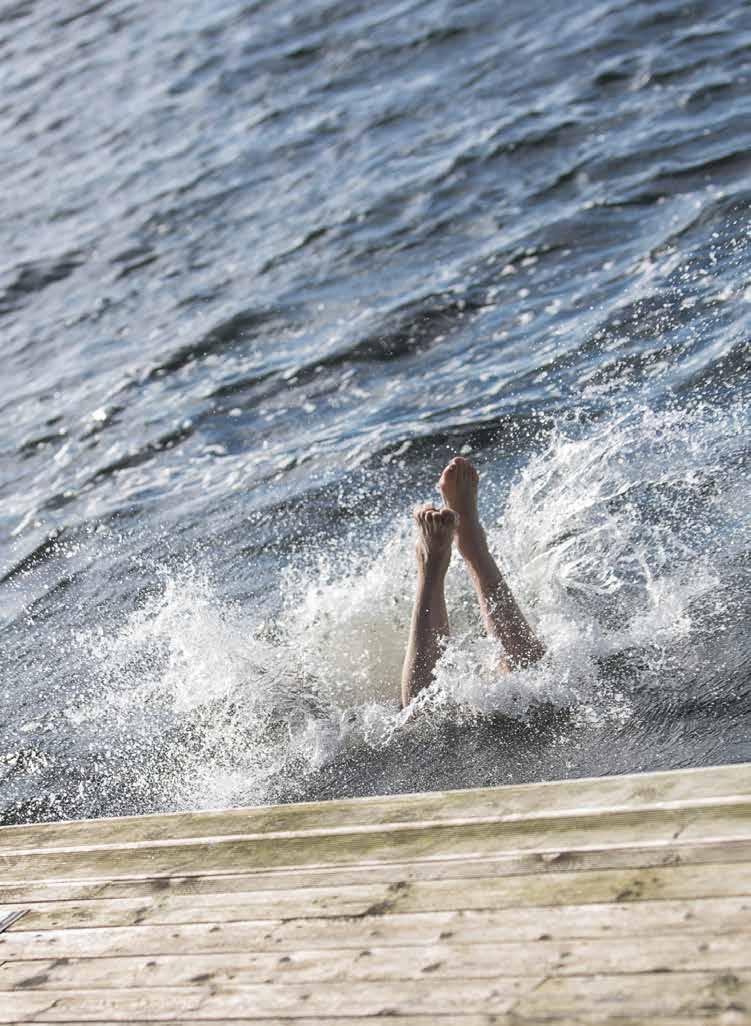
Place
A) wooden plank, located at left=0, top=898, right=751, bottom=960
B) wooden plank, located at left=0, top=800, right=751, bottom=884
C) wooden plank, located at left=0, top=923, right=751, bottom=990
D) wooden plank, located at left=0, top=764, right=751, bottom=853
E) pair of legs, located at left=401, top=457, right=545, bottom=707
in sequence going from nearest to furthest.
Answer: wooden plank, located at left=0, top=923, right=751, bottom=990, wooden plank, located at left=0, top=898, right=751, bottom=960, wooden plank, located at left=0, top=800, right=751, bottom=884, wooden plank, located at left=0, top=764, right=751, bottom=853, pair of legs, located at left=401, top=457, right=545, bottom=707

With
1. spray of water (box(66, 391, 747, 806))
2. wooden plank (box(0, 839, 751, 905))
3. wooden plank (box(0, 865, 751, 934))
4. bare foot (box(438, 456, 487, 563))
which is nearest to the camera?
wooden plank (box(0, 865, 751, 934))

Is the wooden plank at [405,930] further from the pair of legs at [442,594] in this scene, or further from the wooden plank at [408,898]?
the pair of legs at [442,594]

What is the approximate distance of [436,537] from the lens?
5453 millimetres

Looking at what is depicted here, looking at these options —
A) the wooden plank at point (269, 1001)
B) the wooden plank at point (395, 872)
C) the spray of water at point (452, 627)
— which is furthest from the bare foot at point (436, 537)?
the wooden plank at point (269, 1001)

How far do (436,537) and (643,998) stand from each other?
2.77 meters

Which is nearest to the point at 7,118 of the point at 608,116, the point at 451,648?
the point at 608,116

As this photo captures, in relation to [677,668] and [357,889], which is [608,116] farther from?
[357,889]

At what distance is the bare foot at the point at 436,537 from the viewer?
544cm

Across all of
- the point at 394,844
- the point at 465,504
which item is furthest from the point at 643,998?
the point at 465,504

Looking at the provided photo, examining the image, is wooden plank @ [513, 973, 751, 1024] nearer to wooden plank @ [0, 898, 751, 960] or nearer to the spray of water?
wooden plank @ [0, 898, 751, 960]

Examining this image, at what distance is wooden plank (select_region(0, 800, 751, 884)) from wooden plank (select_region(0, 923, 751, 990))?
0.41 meters

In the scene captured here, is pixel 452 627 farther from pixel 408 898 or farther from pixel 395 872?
pixel 408 898

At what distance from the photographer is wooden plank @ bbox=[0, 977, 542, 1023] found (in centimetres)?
306

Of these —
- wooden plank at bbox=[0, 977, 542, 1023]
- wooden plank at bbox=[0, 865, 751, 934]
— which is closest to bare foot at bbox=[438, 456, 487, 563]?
wooden plank at bbox=[0, 865, 751, 934]
